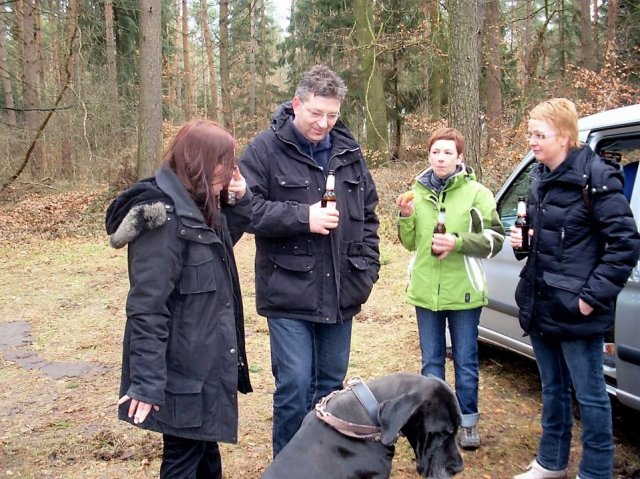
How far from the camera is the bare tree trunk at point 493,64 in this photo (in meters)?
15.0

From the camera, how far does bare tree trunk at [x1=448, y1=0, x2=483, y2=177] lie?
7723 mm

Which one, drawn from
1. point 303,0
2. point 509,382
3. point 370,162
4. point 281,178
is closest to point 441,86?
point 370,162

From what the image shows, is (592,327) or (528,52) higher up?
(528,52)

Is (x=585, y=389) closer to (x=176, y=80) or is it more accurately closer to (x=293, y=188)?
(x=293, y=188)

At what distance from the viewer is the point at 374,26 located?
17.6 m

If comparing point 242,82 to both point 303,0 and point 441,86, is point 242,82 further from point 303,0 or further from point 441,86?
point 441,86

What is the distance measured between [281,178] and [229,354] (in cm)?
100

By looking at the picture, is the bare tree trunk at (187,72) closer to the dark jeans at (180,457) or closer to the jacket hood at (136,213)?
the jacket hood at (136,213)

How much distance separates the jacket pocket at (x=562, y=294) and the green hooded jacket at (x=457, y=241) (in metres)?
0.60

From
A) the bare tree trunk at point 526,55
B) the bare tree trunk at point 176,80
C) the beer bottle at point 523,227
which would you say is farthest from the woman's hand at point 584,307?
the bare tree trunk at point 176,80

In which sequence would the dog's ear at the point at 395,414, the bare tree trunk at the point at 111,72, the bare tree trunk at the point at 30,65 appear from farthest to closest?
the bare tree trunk at the point at 111,72 < the bare tree trunk at the point at 30,65 < the dog's ear at the point at 395,414

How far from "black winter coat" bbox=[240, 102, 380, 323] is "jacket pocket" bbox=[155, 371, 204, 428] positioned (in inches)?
29.2

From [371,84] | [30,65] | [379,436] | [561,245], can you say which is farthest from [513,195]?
[30,65]

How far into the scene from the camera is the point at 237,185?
2.92m
